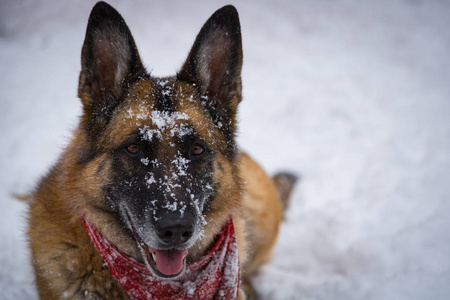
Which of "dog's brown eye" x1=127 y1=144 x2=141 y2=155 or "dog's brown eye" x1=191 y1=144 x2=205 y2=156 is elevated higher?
"dog's brown eye" x1=191 y1=144 x2=205 y2=156

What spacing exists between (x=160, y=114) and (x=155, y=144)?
0.26 m

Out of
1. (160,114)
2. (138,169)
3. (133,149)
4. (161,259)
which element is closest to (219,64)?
(160,114)

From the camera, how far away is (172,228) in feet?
8.45

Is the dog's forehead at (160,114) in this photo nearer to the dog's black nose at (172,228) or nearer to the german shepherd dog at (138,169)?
the german shepherd dog at (138,169)

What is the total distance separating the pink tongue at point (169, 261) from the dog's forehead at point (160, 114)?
951 mm

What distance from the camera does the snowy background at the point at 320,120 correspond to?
4.66 m

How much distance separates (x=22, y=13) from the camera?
841 centimetres

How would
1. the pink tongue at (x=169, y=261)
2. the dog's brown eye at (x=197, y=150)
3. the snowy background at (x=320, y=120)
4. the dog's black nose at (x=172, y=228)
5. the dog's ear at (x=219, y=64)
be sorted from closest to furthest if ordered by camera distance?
the dog's black nose at (x=172, y=228) < the pink tongue at (x=169, y=261) < the dog's brown eye at (x=197, y=150) < the dog's ear at (x=219, y=64) < the snowy background at (x=320, y=120)

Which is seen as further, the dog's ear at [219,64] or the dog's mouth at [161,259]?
the dog's ear at [219,64]

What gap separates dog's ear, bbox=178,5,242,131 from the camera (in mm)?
3180

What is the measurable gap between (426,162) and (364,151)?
3.45 ft

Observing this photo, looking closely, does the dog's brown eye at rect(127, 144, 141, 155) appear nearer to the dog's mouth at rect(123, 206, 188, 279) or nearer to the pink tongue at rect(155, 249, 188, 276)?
the dog's mouth at rect(123, 206, 188, 279)

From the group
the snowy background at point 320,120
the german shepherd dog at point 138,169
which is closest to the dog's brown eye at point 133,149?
the german shepherd dog at point 138,169

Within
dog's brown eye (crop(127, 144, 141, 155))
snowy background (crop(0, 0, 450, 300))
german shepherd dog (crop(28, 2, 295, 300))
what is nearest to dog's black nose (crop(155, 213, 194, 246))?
german shepherd dog (crop(28, 2, 295, 300))
